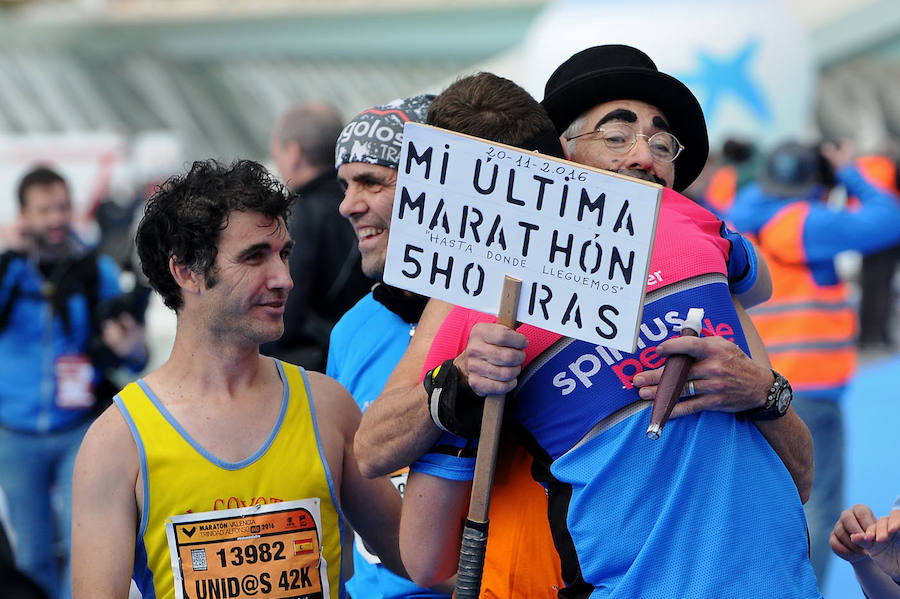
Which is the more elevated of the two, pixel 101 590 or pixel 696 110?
pixel 696 110

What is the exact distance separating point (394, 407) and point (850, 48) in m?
29.8

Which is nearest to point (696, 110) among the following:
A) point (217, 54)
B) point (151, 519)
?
point (151, 519)

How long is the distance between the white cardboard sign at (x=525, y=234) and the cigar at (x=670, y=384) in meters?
0.08

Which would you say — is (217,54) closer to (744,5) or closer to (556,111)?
(744,5)

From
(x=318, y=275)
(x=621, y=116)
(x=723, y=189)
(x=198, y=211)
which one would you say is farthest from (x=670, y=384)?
(x=723, y=189)

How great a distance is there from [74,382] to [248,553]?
3254 millimetres

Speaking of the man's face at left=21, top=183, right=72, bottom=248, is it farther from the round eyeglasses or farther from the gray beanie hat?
the round eyeglasses

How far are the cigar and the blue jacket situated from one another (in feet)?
12.9

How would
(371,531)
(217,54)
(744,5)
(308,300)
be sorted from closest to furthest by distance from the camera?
(371,531) < (308,300) < (744,5) < (217,54)

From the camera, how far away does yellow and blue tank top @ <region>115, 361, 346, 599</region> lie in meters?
2.36

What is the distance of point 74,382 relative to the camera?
5367 mm

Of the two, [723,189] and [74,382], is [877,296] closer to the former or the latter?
[723,189]

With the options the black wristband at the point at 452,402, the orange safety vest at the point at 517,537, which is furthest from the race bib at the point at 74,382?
the black wristband at the point at 452,402

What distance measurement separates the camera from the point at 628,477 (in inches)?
80.2
